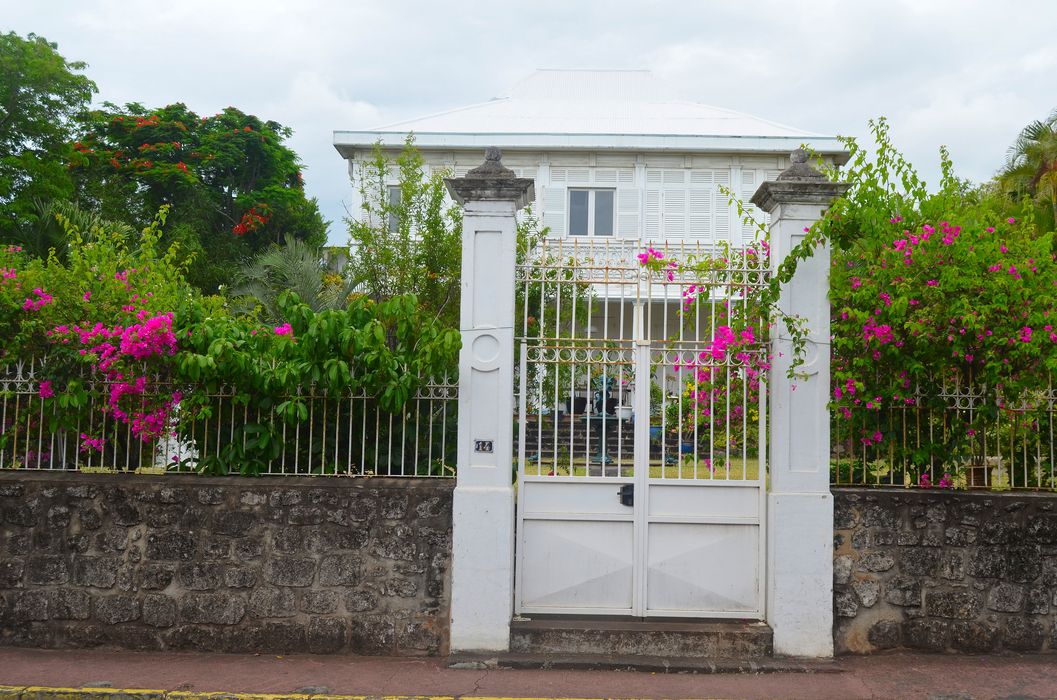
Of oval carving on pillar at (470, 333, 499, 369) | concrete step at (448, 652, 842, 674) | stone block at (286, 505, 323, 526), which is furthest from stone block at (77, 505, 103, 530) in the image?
oval carving on pillar at (470, 333, 499, 369)

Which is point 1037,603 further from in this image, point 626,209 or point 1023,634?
point 626,209

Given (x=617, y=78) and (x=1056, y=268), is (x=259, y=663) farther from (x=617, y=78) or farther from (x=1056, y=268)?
(x=617, y=78)

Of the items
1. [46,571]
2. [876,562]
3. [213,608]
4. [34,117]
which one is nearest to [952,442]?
[876,562]

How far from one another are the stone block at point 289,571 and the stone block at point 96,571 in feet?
3.60

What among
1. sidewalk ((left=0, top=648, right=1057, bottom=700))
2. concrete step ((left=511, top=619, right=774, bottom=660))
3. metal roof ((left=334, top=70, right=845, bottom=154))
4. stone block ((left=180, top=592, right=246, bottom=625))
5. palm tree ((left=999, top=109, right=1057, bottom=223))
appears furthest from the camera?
metal roof ((left=334, top=70, right=845, bottom=154))

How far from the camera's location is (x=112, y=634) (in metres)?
6.03

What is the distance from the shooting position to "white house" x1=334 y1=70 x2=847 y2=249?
21.9 meters

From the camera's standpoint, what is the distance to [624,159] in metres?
22.4

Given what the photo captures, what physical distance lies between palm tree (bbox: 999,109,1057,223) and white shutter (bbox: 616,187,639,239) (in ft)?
27.9

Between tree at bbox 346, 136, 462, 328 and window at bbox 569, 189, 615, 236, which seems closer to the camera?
tree at bbox 346, 136, 462, 328

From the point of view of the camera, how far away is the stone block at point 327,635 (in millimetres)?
5934

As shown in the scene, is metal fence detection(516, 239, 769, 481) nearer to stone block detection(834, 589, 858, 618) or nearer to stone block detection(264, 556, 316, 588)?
stone block detection(834, 589, 858, 618)

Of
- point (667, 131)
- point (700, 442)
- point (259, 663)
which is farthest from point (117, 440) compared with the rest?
point (667, 131)

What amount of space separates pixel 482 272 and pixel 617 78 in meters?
21.7
